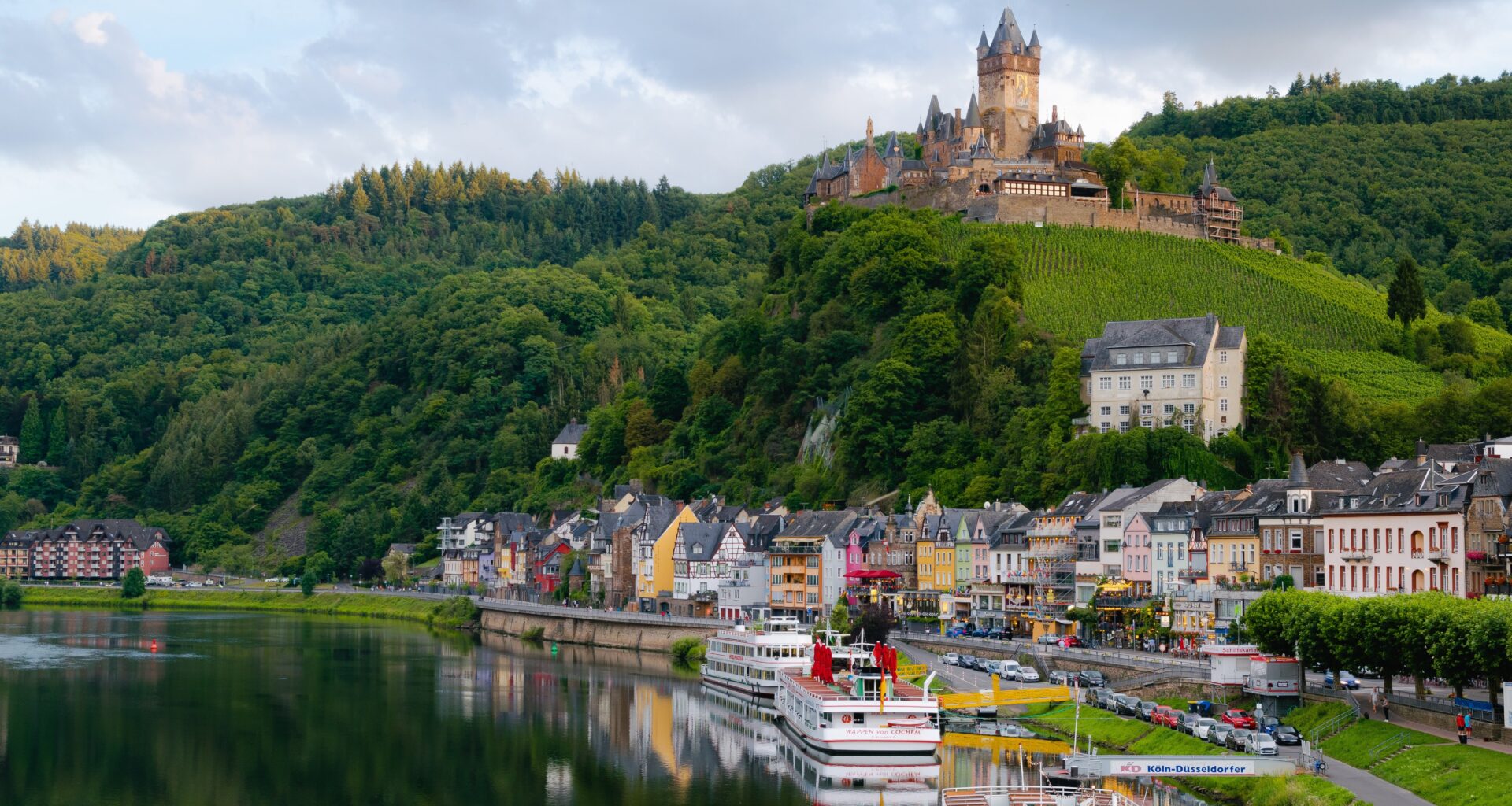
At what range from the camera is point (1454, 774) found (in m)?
40.1

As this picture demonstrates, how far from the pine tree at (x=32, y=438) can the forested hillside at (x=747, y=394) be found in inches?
8.3

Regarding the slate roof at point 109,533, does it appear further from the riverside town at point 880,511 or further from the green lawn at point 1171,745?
the green lawn at point 1171,745

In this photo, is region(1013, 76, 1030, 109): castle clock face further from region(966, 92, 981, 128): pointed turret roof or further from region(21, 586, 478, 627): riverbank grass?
region(21, 586, 478, 627): riverbank grass

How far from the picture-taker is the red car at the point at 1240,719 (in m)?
50.2

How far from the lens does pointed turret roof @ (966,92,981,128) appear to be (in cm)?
13612

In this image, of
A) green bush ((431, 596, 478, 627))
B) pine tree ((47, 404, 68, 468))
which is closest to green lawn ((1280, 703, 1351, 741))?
green bush ((431, 596, 478, 627))

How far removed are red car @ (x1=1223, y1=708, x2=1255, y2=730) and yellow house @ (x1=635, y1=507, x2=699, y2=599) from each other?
186 feet

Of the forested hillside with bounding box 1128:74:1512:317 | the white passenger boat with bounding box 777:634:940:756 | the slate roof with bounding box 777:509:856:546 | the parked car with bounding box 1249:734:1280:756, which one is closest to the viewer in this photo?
the parked car with bounding box 1249:734:1280:756

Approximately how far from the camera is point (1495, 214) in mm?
154250

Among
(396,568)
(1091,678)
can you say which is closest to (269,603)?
(396,568)

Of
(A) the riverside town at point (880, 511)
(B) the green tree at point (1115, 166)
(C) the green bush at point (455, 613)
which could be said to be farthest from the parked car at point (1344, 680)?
(B) the green tree at point (1115, 166)

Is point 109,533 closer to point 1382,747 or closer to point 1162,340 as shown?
point 1162,340

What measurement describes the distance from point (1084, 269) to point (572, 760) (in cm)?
7072

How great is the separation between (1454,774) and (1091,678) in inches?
886
